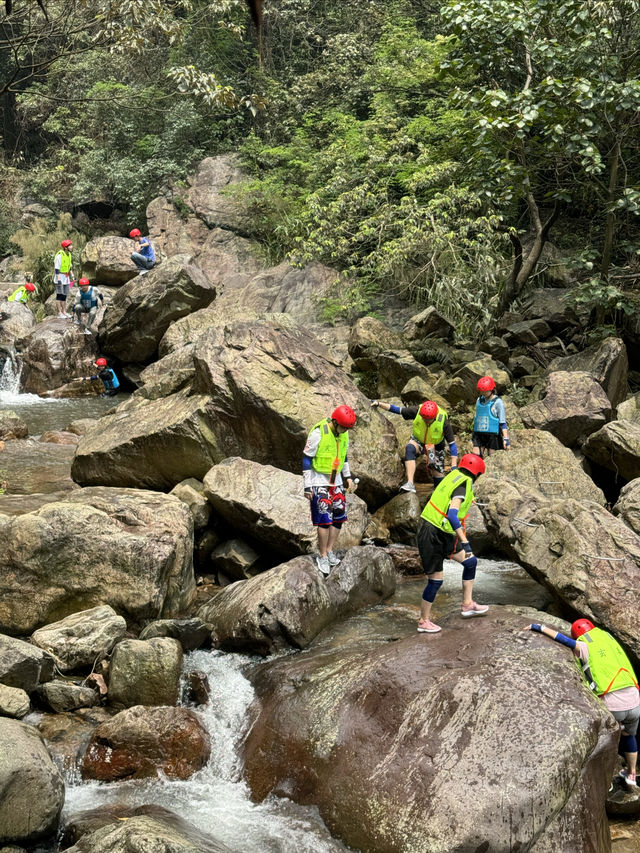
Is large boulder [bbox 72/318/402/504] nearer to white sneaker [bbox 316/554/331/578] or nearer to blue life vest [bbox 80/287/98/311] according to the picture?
white sneaker [bbox 316/554/331/578]

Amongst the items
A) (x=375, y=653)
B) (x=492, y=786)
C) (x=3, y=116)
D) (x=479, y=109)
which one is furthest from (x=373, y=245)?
(x=3, y=116)

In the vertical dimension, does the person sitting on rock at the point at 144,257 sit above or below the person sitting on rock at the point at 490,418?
above

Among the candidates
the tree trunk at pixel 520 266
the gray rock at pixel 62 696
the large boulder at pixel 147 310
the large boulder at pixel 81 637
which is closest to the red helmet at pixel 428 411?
the large boulder at pixel 81 637

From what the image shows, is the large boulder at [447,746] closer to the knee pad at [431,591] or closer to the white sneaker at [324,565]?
the knee pad at [431,591]

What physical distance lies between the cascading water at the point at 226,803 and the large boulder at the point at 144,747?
0.09m

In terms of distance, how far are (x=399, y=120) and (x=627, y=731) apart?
1779 centimetres

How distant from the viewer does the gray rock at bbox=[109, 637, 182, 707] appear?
6.50 meters

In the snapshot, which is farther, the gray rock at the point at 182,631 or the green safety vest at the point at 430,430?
the green safety vest at the point at 430,430

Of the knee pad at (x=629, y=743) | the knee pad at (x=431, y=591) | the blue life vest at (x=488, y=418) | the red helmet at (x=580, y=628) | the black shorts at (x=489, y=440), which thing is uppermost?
the blue life vest at (x=488, y=418)

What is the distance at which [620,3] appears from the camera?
43.6 ft

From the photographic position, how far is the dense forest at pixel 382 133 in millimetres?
13477

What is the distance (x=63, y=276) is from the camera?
20984mm

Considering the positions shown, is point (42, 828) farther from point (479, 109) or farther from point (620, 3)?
point (620, 3)

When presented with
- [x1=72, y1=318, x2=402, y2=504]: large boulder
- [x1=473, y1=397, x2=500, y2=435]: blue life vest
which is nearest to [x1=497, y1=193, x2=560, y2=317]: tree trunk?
[x1=473, y1=397, x2=500, y2=435]: blue life vest
